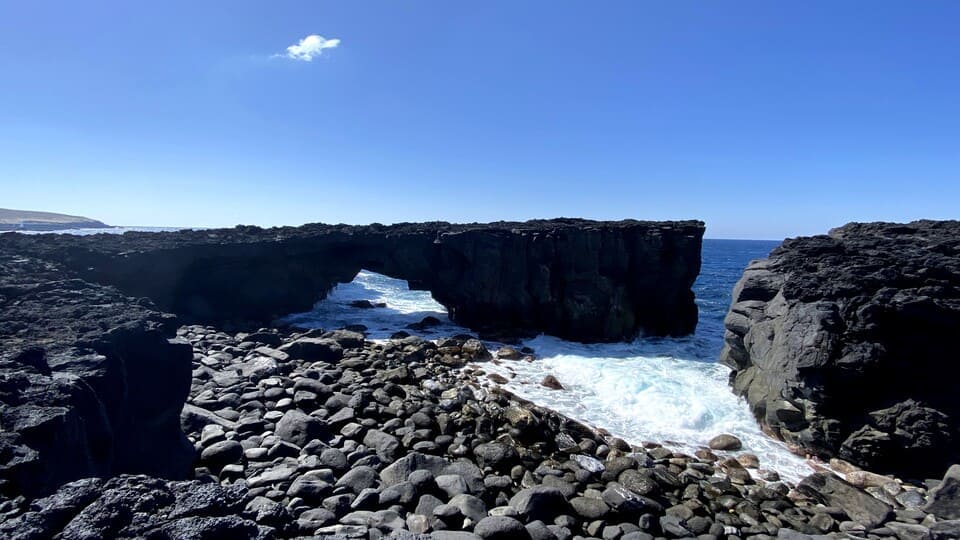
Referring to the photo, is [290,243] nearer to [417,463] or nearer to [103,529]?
[417,463]

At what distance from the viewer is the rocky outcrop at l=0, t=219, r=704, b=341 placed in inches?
1028

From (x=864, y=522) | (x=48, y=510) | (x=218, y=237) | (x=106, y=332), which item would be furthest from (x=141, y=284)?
(x=864, y=522)

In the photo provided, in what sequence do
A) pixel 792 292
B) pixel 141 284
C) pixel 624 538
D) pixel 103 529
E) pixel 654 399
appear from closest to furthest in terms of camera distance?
pixel 103 529 → pixel 624 538 → pixel 792 292 → pixel 654 399 → pixel 141 284

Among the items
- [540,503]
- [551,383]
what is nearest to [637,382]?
[551,383]

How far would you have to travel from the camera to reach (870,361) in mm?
12805

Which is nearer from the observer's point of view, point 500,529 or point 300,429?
point 500,529

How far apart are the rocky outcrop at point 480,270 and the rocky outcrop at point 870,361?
11443 mm

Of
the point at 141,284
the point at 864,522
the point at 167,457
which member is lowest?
the point at 864,522

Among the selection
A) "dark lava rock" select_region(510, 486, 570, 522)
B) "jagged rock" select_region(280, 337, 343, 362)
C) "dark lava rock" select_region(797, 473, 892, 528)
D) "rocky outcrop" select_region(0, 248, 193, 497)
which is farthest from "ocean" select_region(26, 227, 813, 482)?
"rocky outcrop" select_region(0, 248, 193, 497)

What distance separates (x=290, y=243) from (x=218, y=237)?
4263mm

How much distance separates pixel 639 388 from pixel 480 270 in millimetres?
12580

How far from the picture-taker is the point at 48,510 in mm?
4172

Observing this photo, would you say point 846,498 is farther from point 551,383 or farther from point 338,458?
point 338,458

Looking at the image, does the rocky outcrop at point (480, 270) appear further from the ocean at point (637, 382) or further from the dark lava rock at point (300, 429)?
the dark lava rock at point (300, 429)
